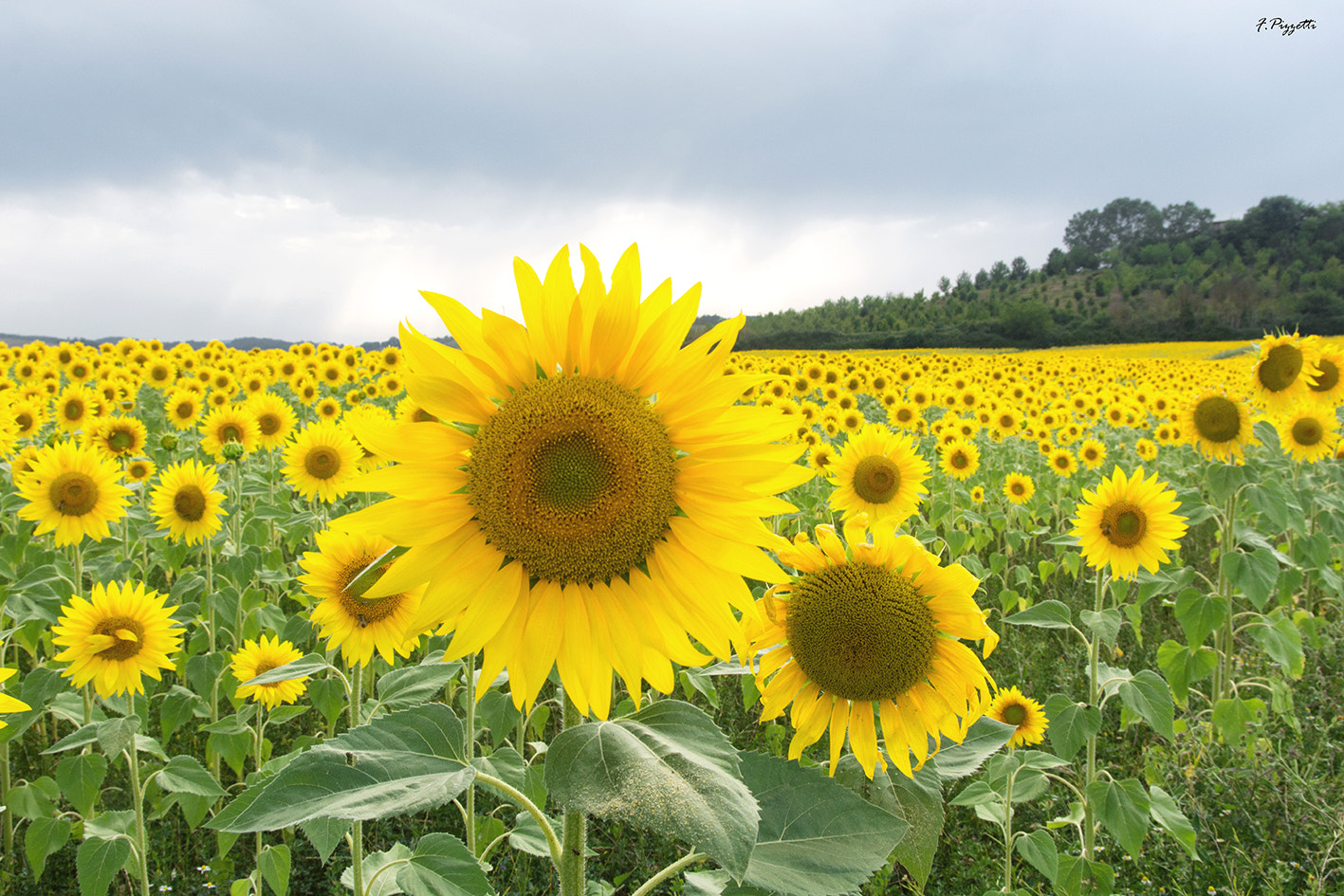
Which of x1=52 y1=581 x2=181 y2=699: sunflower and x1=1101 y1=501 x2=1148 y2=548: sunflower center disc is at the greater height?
x1=1101 y1=501 x2=1148 y2=548: sunflower center disc

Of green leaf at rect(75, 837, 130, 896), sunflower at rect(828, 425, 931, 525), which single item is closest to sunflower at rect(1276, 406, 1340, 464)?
sunflower at rect(828, 425, 931, 525)

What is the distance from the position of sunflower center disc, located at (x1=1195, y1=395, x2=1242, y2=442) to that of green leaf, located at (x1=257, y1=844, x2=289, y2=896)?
5.41 m

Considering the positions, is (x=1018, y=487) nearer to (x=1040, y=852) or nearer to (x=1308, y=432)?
(x=1308, y=432)

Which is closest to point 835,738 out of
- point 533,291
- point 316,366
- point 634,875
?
point 533,291

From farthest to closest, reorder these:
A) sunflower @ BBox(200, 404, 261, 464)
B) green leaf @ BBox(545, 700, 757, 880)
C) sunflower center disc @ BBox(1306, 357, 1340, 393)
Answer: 1. sunflower @ BBox(200, 404, 261, 464)
2. sunflower center disc @ BBox(1306, 357, 1340, 393)
3. green leaf @ BBox(545, 700, 757, 880)

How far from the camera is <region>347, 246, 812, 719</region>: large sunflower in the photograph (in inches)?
45.1

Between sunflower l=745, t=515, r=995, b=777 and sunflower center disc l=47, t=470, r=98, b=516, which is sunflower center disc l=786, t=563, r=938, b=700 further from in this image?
sunflower center disc l=47, t=470, r=98, b=516

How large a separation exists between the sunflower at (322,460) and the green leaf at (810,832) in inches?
159

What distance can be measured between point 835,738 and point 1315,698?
5415 mm

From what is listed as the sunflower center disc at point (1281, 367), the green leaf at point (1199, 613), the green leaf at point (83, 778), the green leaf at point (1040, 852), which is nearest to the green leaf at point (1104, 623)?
the green leaf at point (1040, 852)

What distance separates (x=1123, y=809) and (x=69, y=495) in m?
5.21

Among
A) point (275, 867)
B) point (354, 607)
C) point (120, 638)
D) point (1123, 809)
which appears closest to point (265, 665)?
point (120, 638)

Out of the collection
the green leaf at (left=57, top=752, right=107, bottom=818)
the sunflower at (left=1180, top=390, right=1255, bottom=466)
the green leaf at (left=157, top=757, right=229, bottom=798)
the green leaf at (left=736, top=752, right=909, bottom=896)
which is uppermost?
the sunflower at (left=1180, top=390, right=1255, bottom=466)

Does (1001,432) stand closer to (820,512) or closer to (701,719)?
(820,512)
